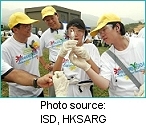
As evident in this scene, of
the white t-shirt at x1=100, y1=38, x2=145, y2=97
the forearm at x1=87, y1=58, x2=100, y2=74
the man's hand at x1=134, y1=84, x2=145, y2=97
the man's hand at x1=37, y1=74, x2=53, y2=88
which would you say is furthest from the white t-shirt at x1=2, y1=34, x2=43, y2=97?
the man's hand at x1=134, y1=84, x2=145, y2=97

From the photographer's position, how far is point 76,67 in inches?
83.7

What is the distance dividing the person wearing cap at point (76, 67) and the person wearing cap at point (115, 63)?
114 mm

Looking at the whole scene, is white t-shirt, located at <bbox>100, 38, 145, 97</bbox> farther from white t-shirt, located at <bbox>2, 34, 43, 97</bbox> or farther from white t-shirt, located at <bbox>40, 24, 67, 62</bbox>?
white t-shirt, located at <bbox>40, 24, 67, 62</bbox>

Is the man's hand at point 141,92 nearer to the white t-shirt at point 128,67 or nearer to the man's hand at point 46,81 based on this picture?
the white t-shirt at point 128,67

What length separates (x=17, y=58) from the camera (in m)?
2.34

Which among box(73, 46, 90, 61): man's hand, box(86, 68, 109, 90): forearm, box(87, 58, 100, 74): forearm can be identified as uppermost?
box(73, 46, 90, 61): man's hand

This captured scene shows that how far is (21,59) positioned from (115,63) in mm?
909

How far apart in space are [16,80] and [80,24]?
703 mm

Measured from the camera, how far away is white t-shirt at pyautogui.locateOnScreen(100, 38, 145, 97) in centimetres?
195

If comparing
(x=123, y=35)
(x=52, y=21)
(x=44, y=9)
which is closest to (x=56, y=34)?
(x=52, y=21)

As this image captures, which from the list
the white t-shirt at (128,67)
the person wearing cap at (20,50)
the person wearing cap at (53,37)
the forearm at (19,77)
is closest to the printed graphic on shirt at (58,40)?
the person wearing cap at (53,37)

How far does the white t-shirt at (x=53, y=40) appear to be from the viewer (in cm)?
313

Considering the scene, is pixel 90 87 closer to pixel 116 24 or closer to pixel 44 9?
pixel 116 24

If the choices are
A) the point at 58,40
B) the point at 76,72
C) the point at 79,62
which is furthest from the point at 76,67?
the point at 58,40
